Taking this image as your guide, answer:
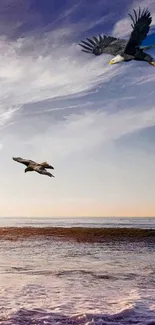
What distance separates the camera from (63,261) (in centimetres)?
1809

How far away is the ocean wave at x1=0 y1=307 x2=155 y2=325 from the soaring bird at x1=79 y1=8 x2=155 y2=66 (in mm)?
6678

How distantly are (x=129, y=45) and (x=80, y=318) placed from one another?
769 cm

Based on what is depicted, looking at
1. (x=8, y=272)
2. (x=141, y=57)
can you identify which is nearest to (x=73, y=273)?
(x=8, y=272)

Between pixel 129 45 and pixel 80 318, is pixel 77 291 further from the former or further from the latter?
pixel 129 45

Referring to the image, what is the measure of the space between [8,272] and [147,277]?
5227mm

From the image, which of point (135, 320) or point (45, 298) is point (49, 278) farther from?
point (135, 320)

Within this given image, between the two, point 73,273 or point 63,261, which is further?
point 63,261

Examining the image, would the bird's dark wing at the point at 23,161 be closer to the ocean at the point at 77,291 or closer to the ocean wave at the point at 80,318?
the ocean at the point at 77,291

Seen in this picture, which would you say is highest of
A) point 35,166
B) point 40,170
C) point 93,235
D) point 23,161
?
point 23,161

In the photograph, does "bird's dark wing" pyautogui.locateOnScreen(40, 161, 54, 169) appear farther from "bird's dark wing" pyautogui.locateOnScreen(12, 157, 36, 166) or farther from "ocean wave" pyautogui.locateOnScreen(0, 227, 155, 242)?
"ocean wave" pyautogui.locateOnScreen(0, 227, 155, 242)

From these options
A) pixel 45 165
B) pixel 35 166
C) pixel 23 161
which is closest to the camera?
pixel 45 165

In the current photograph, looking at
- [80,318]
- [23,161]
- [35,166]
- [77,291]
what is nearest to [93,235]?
[23,161]

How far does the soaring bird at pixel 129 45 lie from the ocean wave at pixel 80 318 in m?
6.68

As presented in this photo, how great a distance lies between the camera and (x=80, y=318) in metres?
8.46
